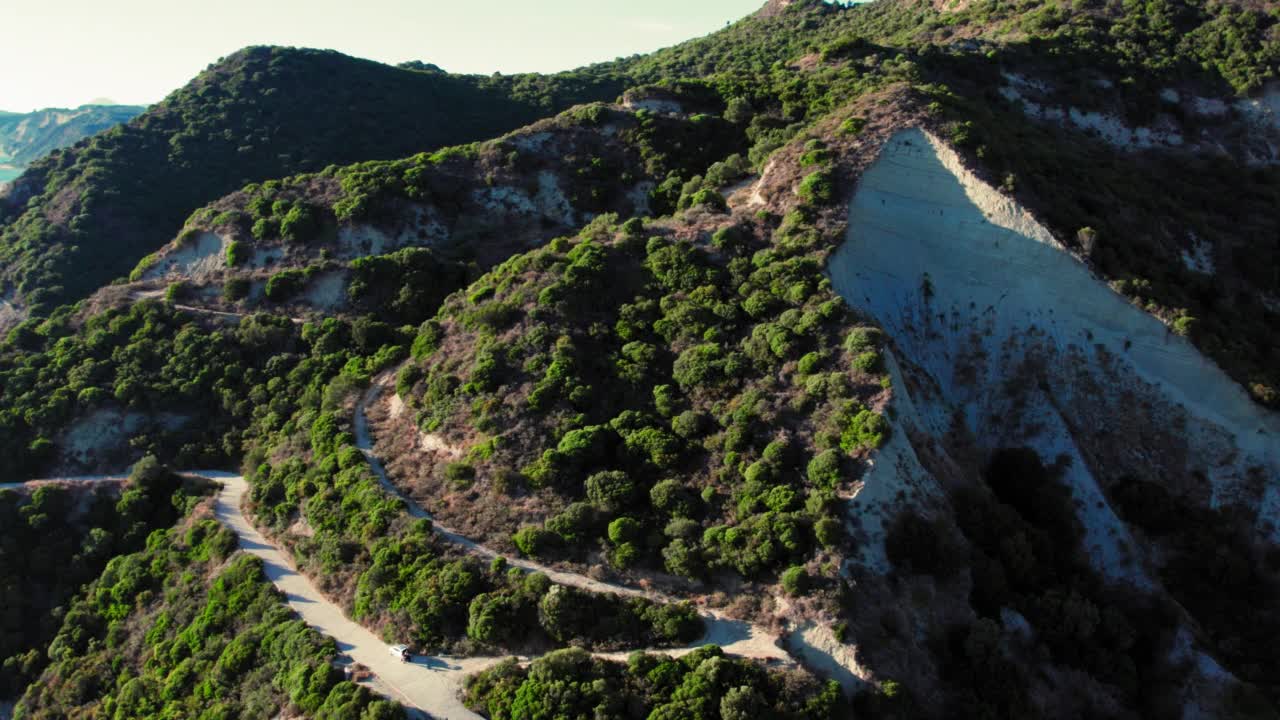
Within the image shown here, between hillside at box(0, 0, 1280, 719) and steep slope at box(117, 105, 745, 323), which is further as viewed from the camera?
steep slope at box(117, 105, 745, 323)

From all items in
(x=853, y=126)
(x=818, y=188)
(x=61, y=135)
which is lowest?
(x=818, y=188)

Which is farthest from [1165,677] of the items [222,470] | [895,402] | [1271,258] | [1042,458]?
[222,470]

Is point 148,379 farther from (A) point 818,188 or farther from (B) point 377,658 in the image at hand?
(A) point 818,188

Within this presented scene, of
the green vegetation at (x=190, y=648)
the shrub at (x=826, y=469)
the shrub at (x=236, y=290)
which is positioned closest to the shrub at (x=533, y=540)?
the green vegetation at (x=190, y=648)

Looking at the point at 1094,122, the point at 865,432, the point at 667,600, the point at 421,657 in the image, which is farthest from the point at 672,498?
the point at 1094,122

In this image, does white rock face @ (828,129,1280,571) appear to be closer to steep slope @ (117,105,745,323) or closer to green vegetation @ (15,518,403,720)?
steep slope @ (117,105,745,323)

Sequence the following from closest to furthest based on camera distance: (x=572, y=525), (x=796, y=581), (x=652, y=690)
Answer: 1. (x=652, y=690)
2. (x=796, y=581)
3. (x=572, y=525)

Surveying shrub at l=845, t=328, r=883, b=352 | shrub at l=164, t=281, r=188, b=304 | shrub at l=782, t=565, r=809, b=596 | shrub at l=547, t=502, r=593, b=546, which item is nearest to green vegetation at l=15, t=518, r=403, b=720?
shrub at l=547, t=502, r=593, b=546
